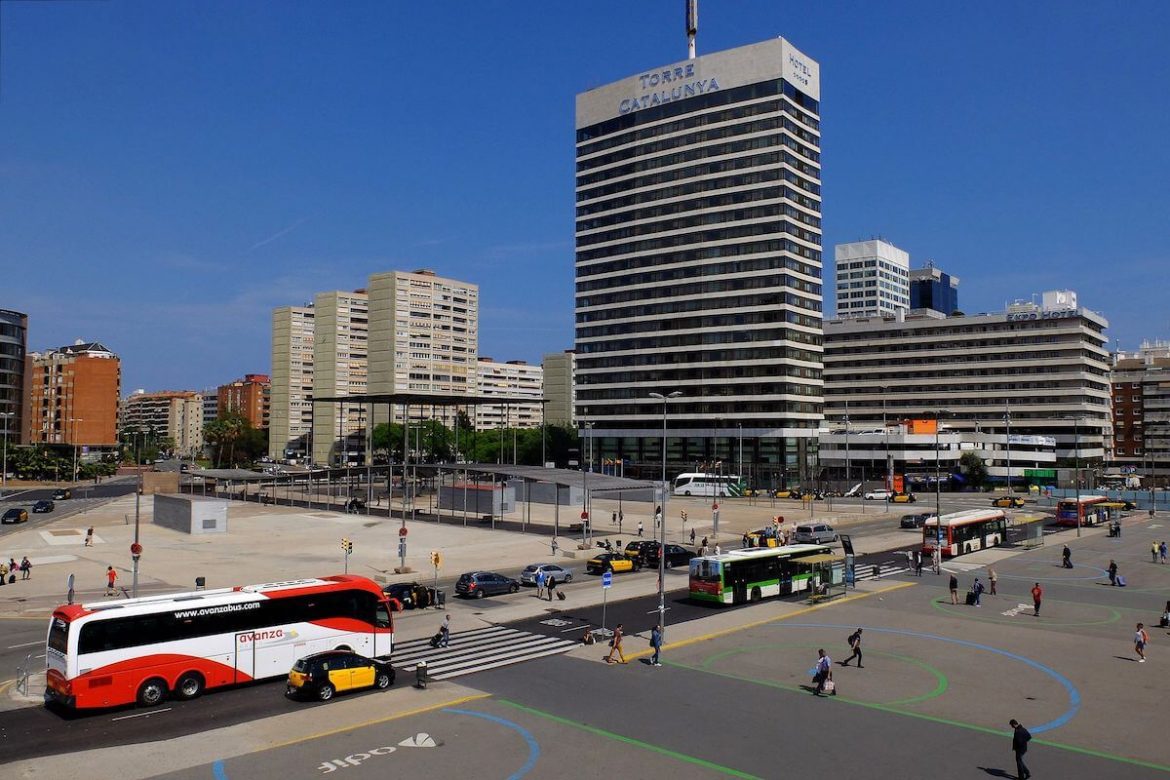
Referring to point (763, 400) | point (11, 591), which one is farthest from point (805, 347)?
point (11, 591)

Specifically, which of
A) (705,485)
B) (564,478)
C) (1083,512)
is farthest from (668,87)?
(1083,512)

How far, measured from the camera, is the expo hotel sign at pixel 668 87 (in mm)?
138250

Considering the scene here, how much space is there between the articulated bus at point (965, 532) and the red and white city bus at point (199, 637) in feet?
128

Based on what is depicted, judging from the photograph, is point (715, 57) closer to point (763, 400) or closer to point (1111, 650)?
point (763, 400)

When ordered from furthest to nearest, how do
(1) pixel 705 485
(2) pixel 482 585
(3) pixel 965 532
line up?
1. (1) pixel 705 485
2. (3) pixel 965 532
3. (2) pixel 482 585

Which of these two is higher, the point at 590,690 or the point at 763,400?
the point at 763,400

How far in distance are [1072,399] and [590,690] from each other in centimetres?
15287

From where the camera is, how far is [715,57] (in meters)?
136

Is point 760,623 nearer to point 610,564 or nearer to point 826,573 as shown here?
point 826,573

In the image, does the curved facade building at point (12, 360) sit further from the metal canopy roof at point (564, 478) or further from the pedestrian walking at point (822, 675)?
the pedestrian walking at point (822, 675)

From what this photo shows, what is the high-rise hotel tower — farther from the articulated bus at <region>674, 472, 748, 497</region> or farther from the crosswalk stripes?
the crosswalk stripes

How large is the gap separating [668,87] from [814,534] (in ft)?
320

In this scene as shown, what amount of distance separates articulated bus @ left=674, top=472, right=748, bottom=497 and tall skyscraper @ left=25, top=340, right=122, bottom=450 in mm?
125657

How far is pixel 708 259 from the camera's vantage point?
453ft
